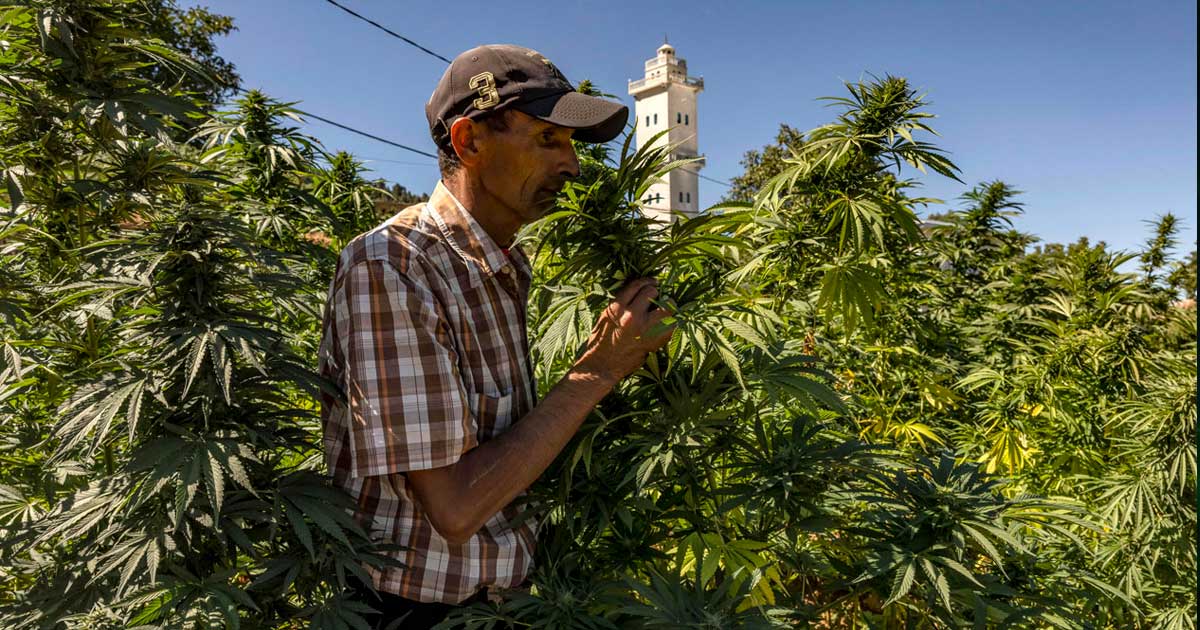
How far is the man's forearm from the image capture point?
1163 millimetres

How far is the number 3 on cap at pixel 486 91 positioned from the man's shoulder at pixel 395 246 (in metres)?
0.25

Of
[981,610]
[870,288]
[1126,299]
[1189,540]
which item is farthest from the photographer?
[1126,299]

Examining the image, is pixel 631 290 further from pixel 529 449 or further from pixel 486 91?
pixel 486 91

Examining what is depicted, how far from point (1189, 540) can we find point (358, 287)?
7.52ft

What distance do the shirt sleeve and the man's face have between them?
0.27m

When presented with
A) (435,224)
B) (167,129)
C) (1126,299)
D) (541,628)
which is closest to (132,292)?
(167,129)

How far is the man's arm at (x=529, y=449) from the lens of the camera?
1161 mm

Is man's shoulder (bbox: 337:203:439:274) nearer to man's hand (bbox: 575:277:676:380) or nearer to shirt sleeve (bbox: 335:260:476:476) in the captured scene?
shirt sleeve (bbox: 335:260:476:476)

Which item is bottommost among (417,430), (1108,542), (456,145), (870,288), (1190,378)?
(1108,542)

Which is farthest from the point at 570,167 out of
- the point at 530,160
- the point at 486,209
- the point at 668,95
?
the point at 668,95

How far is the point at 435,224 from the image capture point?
134cm

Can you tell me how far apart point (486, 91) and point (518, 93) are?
0.20 feet

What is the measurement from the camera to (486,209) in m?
1.36

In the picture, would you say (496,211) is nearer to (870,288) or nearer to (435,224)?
(435,224)
